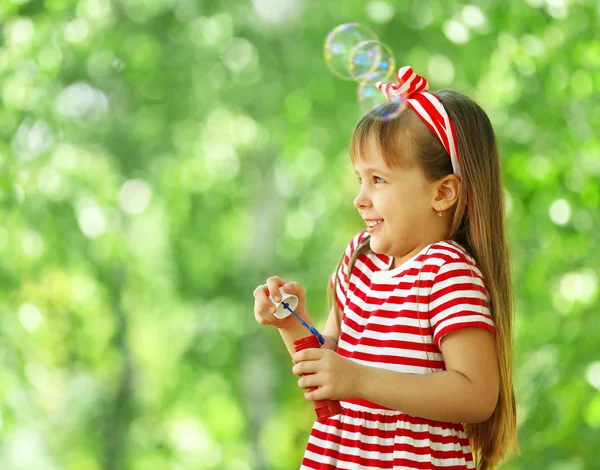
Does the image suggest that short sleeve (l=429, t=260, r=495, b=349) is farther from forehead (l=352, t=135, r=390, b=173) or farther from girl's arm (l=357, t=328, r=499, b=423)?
forehead (l=352, t=135, r=390, b=173)

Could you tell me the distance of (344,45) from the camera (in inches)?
92.2

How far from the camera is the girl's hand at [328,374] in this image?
143 centimetres

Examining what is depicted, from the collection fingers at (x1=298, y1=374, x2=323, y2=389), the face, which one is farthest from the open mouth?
fingers at (x1=298, y1=374, x2=323, y2=389)

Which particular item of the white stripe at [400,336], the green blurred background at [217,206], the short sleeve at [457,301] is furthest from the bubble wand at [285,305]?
the green blurred background at [217,206]

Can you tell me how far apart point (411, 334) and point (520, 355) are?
256 cm

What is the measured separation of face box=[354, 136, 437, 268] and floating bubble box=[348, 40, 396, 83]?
674mm

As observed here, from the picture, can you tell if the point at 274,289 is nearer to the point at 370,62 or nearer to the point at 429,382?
the point at 429,382

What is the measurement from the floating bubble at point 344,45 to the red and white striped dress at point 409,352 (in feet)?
2.81

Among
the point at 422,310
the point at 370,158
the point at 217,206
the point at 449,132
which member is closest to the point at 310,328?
the point at 422,310

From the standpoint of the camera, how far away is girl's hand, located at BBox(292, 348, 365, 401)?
4.68 feet

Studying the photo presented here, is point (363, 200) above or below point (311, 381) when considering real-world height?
above

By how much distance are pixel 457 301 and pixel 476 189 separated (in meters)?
0.23

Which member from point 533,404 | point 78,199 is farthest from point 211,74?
point 533,404

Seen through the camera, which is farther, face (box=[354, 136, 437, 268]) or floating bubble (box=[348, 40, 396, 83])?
floating bubble (box=[348, 40, 396, 83])
